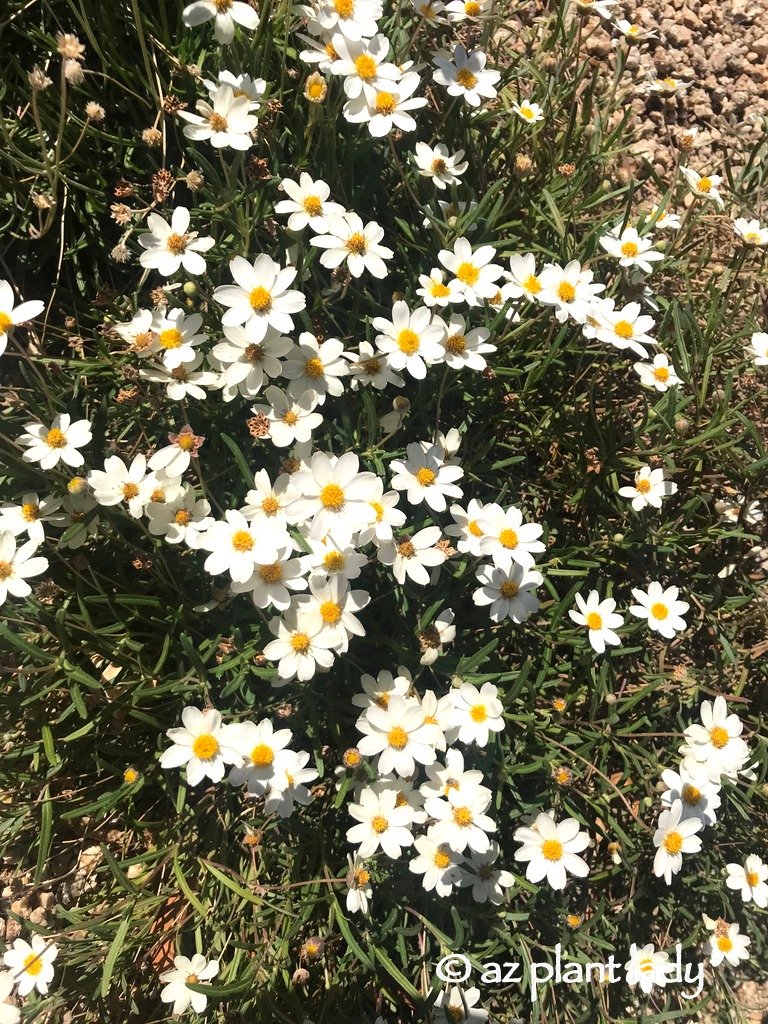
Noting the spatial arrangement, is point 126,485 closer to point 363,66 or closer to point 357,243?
point 357,243

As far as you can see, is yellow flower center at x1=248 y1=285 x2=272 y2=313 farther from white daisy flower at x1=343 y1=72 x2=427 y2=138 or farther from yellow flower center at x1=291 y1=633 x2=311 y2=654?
yellow flower center at x1=291 y1=633 x2=311 y2=654

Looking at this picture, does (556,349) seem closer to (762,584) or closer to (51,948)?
(762,584)

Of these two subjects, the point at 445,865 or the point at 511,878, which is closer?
the point at 445,865

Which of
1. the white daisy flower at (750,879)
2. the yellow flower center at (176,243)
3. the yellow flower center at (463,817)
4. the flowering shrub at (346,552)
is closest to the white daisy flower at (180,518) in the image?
the flowering shrub at (346,552)

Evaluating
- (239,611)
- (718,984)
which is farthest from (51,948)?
(718,984)

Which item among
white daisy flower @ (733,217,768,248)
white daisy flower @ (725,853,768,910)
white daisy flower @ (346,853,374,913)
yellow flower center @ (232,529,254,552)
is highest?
white daisy flower @ (733,217,768,248)

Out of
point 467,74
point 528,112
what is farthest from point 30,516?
point 528,112

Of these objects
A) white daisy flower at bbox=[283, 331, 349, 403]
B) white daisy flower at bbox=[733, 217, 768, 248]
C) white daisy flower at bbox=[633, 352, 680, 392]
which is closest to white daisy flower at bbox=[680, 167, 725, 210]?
white daisy flower at bbox=[733, 217, 768, 248]
